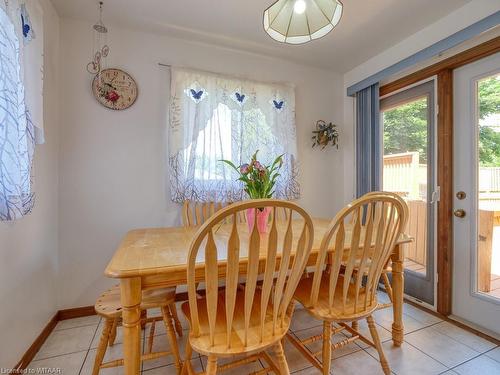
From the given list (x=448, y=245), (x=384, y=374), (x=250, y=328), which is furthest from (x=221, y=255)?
(x=448, y=245)

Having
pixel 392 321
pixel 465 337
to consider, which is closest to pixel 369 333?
pixel 392 321

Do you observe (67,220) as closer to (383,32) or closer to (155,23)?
(155,23)

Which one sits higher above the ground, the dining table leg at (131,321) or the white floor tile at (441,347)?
the dining table leg at (131,321)

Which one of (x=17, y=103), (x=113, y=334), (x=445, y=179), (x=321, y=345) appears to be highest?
(x=17, y=103)

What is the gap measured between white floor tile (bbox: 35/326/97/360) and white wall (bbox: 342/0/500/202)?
274 cm

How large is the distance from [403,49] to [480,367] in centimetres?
244

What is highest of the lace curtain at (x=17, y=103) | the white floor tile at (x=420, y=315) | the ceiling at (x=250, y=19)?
the ceiling at (x=250, y=19)

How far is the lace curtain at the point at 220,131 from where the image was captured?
2.25m

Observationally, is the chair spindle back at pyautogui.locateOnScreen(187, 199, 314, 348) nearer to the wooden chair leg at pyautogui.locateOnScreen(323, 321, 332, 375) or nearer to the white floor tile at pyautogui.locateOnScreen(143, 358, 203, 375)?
the wooden chair leg at pyautogui.locateOnScreen(323, 321, 332, 375)

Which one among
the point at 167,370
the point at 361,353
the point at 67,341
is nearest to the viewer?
the point at 167,370

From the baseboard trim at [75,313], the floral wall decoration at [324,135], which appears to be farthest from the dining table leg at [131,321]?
the floral wall decoration at [324,135]

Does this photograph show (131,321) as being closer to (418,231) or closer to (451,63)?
(418,231)

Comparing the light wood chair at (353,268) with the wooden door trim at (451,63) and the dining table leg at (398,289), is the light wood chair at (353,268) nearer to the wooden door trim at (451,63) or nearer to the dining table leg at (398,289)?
the dining table leg at (398,289)

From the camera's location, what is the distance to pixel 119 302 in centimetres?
137
